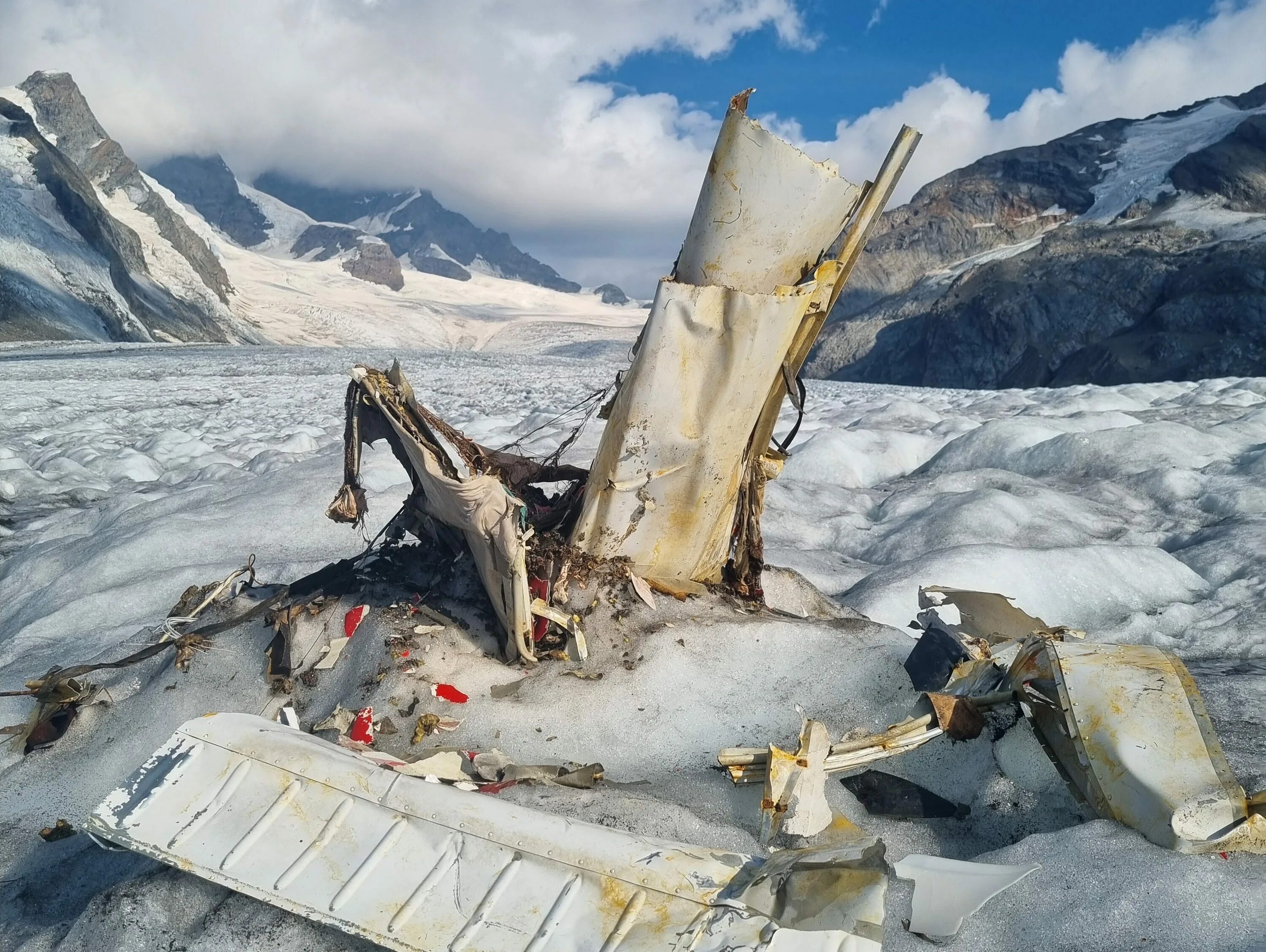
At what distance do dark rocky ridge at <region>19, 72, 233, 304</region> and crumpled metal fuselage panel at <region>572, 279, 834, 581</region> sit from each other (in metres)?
47.1

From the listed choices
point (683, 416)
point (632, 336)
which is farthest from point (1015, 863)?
point (632, 336)

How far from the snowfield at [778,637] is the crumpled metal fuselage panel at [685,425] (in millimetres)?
331

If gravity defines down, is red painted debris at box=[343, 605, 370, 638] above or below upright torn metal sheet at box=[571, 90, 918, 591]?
below

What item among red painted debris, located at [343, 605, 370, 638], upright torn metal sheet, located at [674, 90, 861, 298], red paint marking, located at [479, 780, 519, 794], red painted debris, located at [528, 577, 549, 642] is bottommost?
red paint marking, located at [479, 780, 519, 794]

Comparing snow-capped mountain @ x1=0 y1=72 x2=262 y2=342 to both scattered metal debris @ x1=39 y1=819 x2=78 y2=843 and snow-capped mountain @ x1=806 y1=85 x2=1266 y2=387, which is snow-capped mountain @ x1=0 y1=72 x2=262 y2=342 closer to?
scattered metal debris @ x1=39 y1=819 x2=78 y2=843

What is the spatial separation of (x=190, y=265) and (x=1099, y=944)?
49884mm

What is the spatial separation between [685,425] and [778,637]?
74cm

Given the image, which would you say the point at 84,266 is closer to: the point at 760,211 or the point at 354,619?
the point at 354,619

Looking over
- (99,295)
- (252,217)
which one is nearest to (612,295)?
(252,217)

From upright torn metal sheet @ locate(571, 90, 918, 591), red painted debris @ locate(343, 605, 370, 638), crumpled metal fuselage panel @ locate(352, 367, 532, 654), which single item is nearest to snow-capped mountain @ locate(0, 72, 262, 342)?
red painted debris @ locate(343, 605, 370, 638)

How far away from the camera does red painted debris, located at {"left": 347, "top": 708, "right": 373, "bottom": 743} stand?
2.29 m

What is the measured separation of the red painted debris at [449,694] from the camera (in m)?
2.41

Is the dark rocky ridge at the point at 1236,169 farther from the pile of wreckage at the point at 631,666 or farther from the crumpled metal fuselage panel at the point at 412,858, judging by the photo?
the crumpled metal fuselage panel at the point at 412,858

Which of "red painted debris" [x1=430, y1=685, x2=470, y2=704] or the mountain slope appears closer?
"red painted debris" [x1=430, y1=685, x2=470, y2=704]
